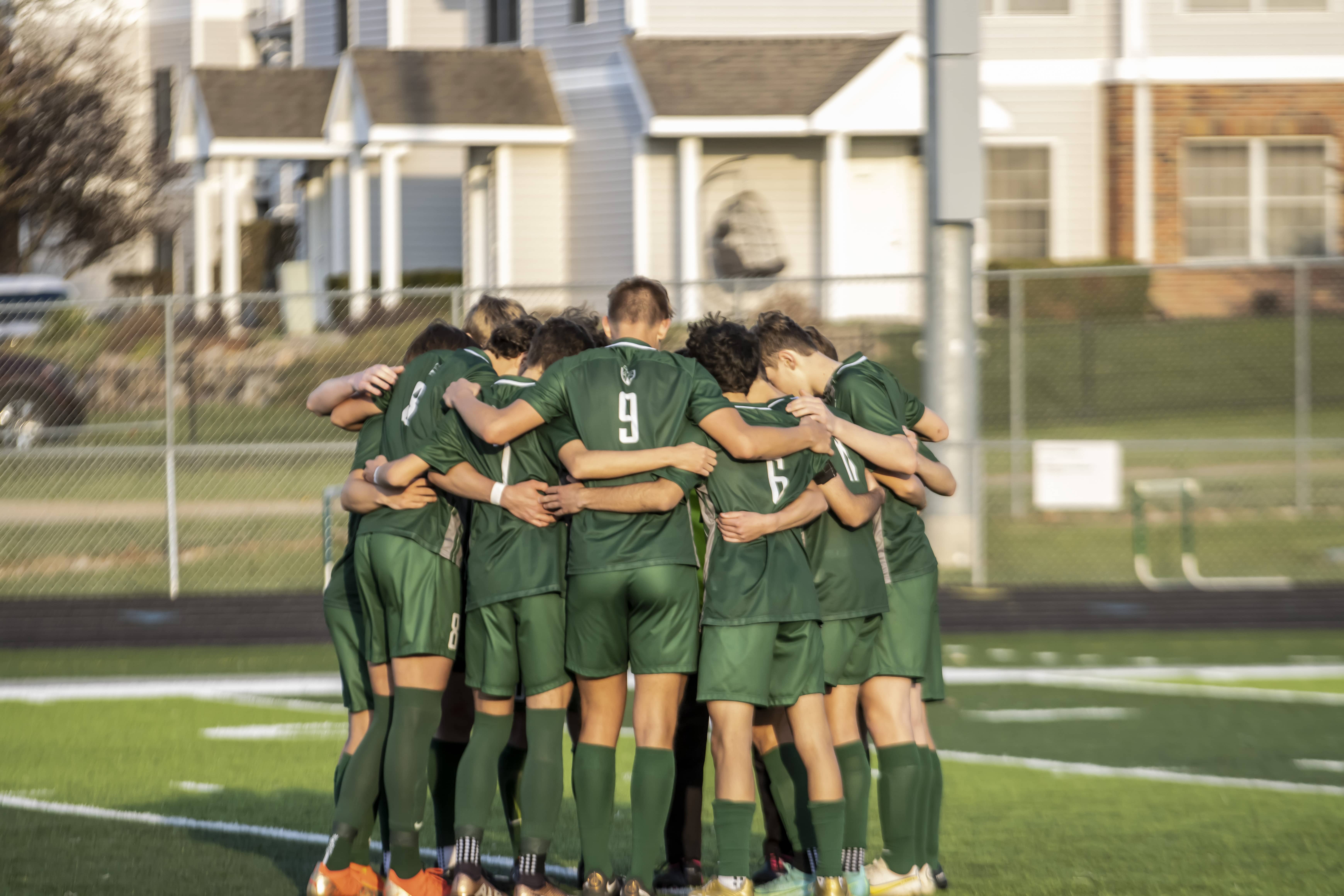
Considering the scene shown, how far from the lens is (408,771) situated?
543cm

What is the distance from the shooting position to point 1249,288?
2527 cm

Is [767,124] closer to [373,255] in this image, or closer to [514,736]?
[373,255]

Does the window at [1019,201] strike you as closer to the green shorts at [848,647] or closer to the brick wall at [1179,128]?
the brick wall at [1179,128]

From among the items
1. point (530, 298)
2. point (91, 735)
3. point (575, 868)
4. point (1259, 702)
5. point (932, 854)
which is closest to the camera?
point (932, 854)

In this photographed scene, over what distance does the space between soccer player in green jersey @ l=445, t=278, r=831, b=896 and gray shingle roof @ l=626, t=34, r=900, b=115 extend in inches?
757

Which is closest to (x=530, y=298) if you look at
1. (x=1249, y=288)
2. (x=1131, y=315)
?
(x=1131, y=315)

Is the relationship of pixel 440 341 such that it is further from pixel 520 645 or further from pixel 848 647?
pixel 848 647

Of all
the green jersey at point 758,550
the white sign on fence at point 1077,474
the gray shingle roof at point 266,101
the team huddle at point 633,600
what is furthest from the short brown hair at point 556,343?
the gray shingle roof at point 266,101

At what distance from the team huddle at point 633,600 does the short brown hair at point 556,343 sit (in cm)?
1

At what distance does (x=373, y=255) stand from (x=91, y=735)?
20.3 meters

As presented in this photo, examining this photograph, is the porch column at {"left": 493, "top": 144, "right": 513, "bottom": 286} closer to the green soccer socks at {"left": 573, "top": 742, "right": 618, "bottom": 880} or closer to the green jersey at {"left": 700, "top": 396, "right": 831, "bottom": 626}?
the green jersey at {"left": 700, "top": 396, "right": 831, "bottom": 626}

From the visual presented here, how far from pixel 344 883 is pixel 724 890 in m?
1.30

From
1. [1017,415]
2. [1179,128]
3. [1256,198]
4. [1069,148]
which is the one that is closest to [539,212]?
[1069,148]

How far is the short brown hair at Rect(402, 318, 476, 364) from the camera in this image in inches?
229
